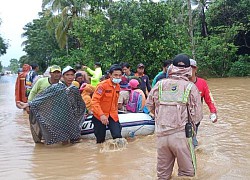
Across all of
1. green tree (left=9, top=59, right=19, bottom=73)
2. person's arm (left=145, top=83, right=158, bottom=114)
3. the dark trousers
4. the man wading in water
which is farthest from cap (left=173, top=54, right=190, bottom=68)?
green tree (left=9, top=59, right=19, bottom=73)

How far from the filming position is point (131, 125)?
7.06 metres

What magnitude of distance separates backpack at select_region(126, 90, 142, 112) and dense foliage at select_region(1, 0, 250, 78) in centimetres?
1362

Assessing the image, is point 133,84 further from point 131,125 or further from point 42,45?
point 42,45

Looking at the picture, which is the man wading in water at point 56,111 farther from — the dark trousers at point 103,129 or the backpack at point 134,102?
the backpack at point 134,102

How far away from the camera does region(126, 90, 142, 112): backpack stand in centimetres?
755

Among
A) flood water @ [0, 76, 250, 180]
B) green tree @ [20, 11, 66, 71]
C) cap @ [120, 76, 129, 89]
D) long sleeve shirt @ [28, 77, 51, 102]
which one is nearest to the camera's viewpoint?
flood water @ [0, 76, 250, 180]

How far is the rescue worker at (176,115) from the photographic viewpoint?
3633 millimetres

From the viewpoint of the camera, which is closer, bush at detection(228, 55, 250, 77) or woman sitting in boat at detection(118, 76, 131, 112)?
woman sitting in boat at detection(118, 76, 131, 112)

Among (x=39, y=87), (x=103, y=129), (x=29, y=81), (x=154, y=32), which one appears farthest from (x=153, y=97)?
(x=154, y=32)

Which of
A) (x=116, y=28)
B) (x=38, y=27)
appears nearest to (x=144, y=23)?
(x=116, y=28)

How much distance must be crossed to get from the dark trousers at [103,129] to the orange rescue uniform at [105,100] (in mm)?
89

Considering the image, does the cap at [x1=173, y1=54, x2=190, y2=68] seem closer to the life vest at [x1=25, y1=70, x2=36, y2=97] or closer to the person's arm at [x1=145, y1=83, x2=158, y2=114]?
the person's arm at [x1=145, y1=83, x2=158, y2=114]

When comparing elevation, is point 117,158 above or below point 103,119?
below

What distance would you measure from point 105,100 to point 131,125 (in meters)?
1.27
